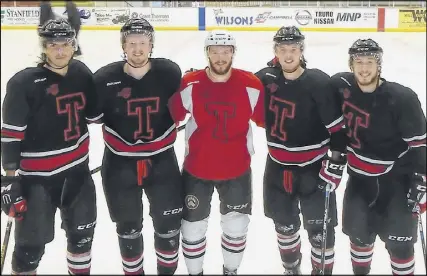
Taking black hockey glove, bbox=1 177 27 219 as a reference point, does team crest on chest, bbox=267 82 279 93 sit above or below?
above

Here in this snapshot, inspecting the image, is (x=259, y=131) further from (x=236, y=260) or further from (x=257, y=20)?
(x=257, y=20)

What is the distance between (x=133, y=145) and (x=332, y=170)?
95 centimetres

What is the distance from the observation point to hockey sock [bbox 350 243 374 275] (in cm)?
239

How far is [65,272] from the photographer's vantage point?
8.79ft

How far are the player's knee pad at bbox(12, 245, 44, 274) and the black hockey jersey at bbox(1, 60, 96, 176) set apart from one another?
34 cm

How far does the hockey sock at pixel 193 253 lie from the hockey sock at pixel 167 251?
0.05 meters

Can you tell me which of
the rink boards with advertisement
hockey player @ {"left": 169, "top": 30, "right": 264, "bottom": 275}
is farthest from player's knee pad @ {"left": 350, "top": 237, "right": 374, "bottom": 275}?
the rink boards with advertisement

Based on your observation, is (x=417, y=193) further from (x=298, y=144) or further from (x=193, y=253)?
(x=193, y=253)

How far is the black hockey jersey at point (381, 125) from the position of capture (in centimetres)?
213

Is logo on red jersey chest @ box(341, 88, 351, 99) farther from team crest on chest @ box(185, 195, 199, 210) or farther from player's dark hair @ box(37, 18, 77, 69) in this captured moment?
player's dark hair @ box(37, 18, 77, 69)

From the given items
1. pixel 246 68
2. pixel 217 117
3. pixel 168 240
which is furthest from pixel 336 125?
pixel 246 68

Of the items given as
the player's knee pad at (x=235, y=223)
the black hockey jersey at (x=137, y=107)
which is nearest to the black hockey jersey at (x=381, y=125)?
the player's knee pad at (x=235, y=223)

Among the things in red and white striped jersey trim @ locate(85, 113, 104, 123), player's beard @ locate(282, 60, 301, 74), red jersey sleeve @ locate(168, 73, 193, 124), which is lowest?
red and white striped jersey trim @ locate(85, 113, 104, 123)

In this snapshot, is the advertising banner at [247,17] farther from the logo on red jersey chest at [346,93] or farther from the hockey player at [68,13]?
the logo on red jersey chest at [346,93]
